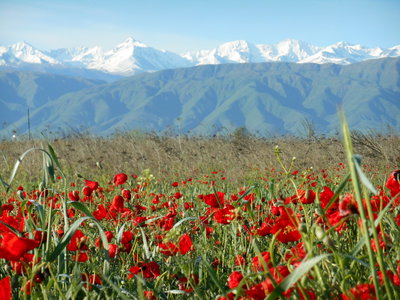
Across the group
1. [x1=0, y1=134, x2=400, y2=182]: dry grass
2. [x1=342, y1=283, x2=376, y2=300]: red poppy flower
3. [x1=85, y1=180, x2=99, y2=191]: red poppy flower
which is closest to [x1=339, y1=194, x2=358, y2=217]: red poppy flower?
[x1=342, y1=283, x2=376, y2=300]: red poppy flower

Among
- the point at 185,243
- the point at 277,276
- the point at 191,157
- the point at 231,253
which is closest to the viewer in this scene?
the point at 277,276

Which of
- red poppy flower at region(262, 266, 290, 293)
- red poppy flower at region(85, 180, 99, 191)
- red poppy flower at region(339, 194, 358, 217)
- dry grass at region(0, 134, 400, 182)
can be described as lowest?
dry grass at region(0, 134, 400, 182)

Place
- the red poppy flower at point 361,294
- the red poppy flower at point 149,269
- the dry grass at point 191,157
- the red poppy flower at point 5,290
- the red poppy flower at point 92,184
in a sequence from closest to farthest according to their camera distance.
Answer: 1. the red poppy flower at point 361,294
2. the red poppy flower at point 5,290
3. the red poppy flower at point 149,269
4. the red poppy flower at point 92,184
5. the dry grass at point 191,157

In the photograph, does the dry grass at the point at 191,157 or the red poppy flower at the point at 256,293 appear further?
the dry grass at the point at 191,157

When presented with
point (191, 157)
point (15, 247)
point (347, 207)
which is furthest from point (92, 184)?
point (191, 157)

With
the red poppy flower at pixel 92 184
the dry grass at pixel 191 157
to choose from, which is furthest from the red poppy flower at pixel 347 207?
the dry grass at pixel 191 157

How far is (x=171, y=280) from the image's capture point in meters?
1.59

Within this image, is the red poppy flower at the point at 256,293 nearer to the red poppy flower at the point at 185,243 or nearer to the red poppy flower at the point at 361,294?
the red poppy flower at the point at 361,294

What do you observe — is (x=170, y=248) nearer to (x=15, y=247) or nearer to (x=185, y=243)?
(x=185, y=243)

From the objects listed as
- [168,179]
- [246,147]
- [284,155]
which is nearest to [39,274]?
[168,179]

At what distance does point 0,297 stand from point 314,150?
797 centimetres

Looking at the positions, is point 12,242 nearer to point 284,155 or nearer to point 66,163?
point 284,155

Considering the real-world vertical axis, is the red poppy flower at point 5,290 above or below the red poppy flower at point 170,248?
above

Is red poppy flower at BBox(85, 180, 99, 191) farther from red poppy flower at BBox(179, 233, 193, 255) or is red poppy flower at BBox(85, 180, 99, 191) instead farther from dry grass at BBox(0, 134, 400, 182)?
dry grass at BBox(0, 134, 400, 182)
